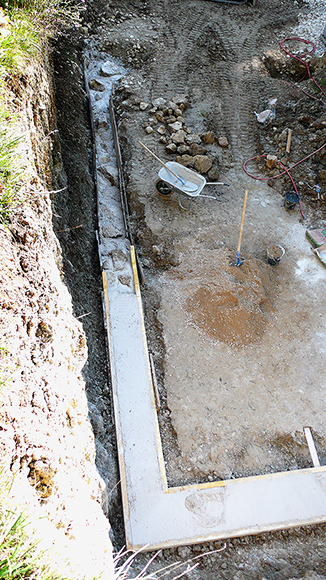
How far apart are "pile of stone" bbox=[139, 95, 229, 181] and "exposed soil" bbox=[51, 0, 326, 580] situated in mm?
66

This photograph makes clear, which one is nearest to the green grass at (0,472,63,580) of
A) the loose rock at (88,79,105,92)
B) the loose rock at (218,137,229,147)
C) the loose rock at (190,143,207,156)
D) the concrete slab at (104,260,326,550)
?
the concrete slab at (104,260,326,550)

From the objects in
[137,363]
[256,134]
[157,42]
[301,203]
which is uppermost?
[157,42]

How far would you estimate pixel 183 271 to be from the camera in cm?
632

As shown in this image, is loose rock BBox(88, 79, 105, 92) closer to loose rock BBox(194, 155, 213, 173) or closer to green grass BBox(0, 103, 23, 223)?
loose rock BBox(194, 155, 213, 173)

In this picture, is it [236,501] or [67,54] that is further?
[67,54]

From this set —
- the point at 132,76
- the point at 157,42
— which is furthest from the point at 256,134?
the point at 157,42

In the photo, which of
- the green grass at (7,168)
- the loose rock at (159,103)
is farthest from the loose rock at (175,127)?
the green grass at (7,168)

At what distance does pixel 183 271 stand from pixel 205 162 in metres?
2.70

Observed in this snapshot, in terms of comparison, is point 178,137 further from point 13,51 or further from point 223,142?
point 13,51

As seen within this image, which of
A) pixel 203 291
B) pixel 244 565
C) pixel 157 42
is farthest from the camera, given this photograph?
pixel 157 42

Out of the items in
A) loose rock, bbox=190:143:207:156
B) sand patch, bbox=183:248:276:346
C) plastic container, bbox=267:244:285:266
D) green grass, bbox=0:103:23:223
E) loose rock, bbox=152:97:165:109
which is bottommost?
sand patch, bbox=183:248:276:346

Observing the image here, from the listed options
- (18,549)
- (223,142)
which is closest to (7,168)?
(18,549)

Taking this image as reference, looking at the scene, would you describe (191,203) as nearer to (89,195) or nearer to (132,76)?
(89,195)

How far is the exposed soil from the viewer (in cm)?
469
